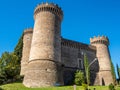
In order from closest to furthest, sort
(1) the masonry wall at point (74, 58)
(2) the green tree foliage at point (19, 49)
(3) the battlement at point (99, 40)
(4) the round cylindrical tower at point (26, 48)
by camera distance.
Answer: (4) the round cylindrical tower at point (26, 48)
(1) the masonry wall at point (74, 58)
(2) the green tree foliage at point (19, 49)
(3) the battlement at point (99, 40)

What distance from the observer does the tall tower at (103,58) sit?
4416 centimetres

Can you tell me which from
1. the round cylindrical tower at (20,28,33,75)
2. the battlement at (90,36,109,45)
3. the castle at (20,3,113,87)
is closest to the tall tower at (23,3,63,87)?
the castle at (20,3,113,87)

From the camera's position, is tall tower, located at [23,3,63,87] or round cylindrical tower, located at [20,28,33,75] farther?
round cylindrical tower, located at [20,28,33,75]

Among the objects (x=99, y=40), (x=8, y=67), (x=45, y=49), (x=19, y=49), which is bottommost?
(x=8, y=67)

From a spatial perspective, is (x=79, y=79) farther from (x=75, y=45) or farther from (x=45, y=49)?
(x=45, y=49)

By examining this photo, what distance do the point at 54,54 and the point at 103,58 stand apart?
1776 centimetres

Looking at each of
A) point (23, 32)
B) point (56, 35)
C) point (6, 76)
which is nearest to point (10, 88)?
point (6, 76)

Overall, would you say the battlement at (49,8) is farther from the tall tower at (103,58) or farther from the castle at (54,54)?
the tall tower at (103,58)

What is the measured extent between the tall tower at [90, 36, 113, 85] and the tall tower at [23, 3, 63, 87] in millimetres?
14802

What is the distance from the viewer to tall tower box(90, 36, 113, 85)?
4416 centimetres

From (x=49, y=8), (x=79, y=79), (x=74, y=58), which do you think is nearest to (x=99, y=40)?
(x=74, y=58)

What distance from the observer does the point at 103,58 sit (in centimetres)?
4631

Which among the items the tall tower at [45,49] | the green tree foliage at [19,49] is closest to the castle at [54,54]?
the tall tower at [45,49]

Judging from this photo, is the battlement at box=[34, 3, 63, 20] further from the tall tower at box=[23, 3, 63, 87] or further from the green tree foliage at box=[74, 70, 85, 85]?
the green tree foliage at box=[74, 70, 85, 85]
